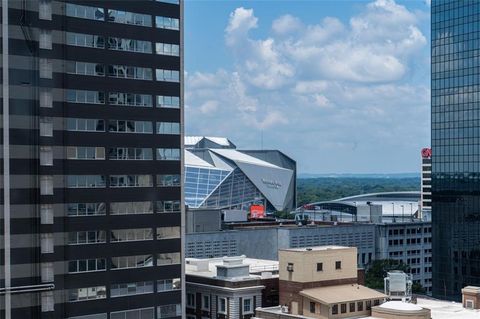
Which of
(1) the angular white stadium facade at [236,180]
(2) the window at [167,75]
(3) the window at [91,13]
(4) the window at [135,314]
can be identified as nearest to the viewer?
(3) the window at [91,13]

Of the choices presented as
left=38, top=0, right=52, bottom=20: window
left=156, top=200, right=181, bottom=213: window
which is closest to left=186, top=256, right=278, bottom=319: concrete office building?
left=156, top=200, right=181, bottom=213: window

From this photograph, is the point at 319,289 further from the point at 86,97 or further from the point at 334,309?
the point at 86,97

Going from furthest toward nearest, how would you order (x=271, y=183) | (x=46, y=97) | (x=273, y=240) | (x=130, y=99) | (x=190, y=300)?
(x=271, y=183) < (x=273, y=240) < (x=190, y=300) < (x=130, y=99) < (x=46, y=97)

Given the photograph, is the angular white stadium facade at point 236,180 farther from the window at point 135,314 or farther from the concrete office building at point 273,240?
the window at point 135,314

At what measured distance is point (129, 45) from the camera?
9.35m

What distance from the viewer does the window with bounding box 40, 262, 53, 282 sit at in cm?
435

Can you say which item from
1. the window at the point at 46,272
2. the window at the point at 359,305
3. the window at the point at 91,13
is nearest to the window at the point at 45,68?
the window at the point at 46,272

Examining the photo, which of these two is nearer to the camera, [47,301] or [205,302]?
[47,301]

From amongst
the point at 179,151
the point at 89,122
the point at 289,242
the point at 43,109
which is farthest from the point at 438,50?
the point at 43,109

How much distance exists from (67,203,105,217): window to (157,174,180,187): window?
2.93ft

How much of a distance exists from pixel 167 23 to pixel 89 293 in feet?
11.3

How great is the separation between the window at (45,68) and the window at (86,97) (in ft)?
10.8

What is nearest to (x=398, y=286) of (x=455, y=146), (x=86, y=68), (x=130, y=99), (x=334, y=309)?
(x=334, y=309)

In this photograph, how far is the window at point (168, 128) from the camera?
9.82m
